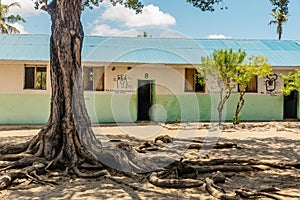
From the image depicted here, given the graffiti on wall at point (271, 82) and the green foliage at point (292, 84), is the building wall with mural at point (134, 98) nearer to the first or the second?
the graffiti on wall at point (271, 82)

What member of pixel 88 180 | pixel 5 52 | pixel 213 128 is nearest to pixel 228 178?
pixel 88 180

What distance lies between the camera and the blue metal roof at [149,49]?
15.6m

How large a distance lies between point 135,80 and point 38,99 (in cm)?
440

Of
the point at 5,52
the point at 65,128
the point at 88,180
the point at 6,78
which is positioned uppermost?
the point at 5,52

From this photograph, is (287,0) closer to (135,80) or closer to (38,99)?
(135,80)

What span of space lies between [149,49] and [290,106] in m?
8.13

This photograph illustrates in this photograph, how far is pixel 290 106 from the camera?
18.6m

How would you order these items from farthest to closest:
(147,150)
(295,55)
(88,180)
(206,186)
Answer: (295,55), (147,150), (88,180), (206,186)

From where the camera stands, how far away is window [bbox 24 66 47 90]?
1538 cm

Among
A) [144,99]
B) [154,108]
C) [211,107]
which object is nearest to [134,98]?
[144,99]

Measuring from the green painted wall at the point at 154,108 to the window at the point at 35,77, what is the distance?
0.49 m

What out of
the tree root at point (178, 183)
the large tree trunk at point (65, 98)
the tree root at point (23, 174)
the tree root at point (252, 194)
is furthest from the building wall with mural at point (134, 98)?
the tree root at point (252, 194)

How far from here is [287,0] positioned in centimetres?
Result: 682

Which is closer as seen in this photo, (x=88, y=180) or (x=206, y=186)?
(x=206, y=186)
